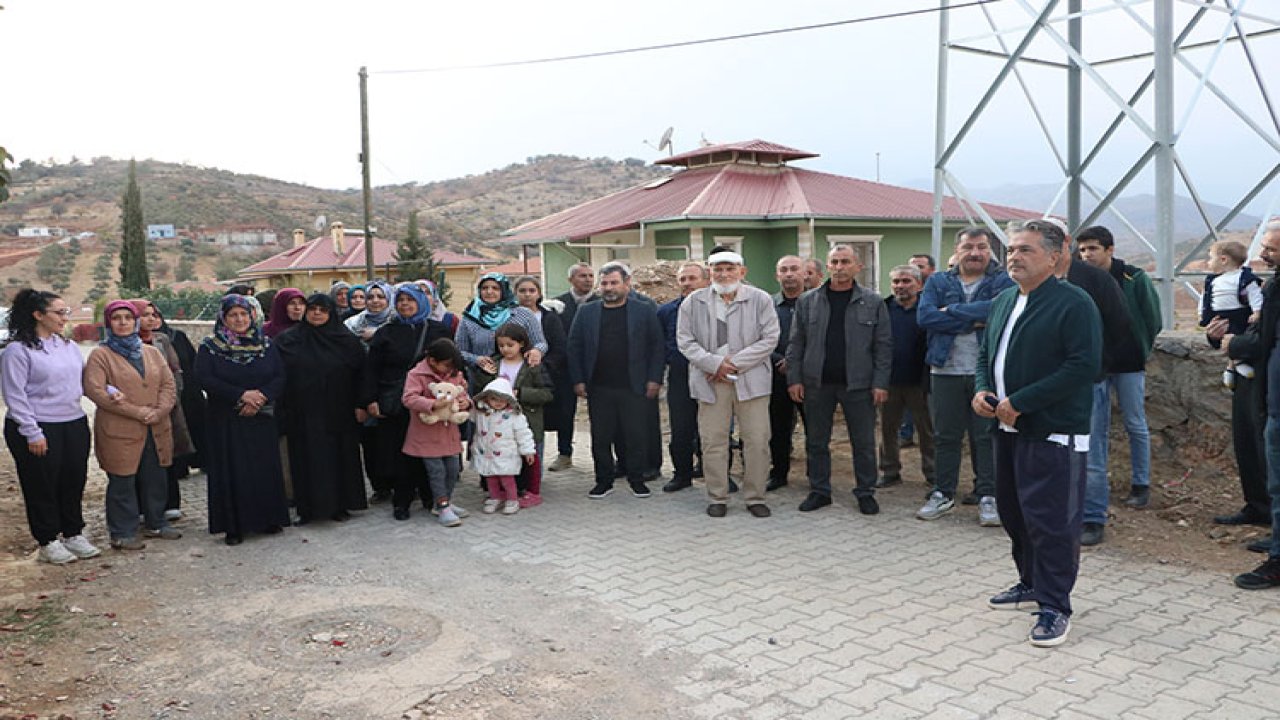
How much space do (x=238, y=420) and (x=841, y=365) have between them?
13.9 feet


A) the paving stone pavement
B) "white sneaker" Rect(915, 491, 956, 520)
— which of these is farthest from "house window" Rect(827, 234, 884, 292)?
"white sneaker" Rect(915, 491, 956, 520)

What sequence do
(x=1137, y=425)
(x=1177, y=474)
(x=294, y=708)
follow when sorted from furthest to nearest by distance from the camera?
(x=1177, y=474) < (x=1137, y=425) < (x=294, y=708)

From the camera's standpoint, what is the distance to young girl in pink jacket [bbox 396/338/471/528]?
21.7 feet

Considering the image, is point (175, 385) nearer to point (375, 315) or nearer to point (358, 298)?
point (375, 315)

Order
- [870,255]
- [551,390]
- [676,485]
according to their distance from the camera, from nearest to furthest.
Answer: [551,390] → [676,485] → [870,255]

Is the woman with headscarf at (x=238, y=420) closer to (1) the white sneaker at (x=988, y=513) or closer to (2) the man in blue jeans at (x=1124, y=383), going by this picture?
(1) the white sneaker at (x=988, y=513)

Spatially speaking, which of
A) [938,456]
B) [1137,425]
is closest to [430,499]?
[938,456]

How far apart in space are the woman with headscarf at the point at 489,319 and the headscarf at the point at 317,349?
944mm

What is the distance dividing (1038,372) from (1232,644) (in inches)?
56.8

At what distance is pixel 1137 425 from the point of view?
6.05 meters

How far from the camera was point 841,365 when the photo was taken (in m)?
6.49

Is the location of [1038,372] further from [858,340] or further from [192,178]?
[192,178]

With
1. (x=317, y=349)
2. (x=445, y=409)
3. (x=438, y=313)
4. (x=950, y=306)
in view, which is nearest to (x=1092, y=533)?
(x=950, y=306)

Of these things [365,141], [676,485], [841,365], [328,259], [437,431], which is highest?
[365,141]
